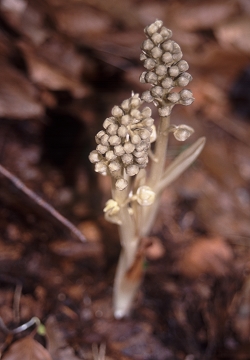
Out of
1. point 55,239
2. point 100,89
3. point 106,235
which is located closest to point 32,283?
point 55,239

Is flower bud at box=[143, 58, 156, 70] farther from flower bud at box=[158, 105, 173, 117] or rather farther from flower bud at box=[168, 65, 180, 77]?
flower bud at box=[158, 105, 173, 117]

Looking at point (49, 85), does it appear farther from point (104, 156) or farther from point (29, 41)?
point (104, 156)

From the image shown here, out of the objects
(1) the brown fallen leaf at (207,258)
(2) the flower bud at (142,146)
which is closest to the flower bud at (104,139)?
(2) the flower bud at (142,146)

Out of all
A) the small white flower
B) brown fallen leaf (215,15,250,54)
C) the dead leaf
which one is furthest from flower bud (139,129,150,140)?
brown fallen leaf (215,15,250,54)

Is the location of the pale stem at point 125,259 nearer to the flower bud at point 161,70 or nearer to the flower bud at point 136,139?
the flower bud at point 136,139

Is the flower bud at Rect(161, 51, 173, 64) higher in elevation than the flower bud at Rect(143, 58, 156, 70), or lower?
higher

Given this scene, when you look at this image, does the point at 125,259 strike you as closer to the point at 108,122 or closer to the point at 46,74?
the point at 108,122
